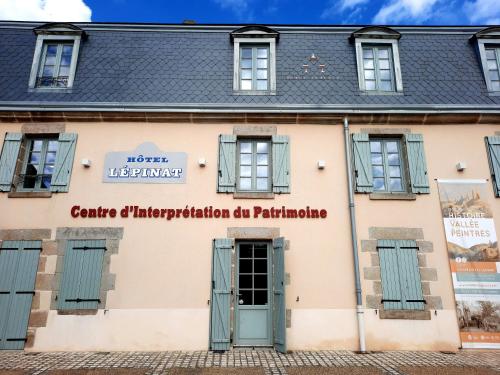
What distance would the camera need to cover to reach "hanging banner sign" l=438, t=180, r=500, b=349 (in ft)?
22.0

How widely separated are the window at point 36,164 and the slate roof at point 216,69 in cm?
79

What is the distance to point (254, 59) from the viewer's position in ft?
27.3

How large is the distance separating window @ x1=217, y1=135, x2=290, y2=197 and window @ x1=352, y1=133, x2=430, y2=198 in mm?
1505

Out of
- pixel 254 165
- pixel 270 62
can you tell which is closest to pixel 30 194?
pixel 254 165

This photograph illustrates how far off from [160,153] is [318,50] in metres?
4.39

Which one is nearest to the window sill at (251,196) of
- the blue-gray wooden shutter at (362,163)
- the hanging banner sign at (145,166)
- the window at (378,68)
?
the hanging banner sign at (145,166)

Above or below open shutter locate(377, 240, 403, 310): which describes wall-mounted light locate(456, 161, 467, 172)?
above

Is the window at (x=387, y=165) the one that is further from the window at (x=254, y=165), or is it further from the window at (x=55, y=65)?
the window at (x=55, y=65)

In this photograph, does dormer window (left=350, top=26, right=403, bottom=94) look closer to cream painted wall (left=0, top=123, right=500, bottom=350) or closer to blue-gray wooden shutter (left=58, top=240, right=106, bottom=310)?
cream painted wall (left=0, top=123, right=500, bottom=350)

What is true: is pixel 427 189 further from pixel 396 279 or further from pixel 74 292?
pixel 74 292

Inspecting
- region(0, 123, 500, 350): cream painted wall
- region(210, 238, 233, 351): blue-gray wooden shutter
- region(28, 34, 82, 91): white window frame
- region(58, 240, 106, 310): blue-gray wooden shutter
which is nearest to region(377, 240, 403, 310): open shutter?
region(0, 123, 500, 350): cream painted wall

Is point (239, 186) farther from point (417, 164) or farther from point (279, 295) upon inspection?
point (417, 164)

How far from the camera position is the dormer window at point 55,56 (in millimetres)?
8023

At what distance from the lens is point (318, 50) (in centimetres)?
852
